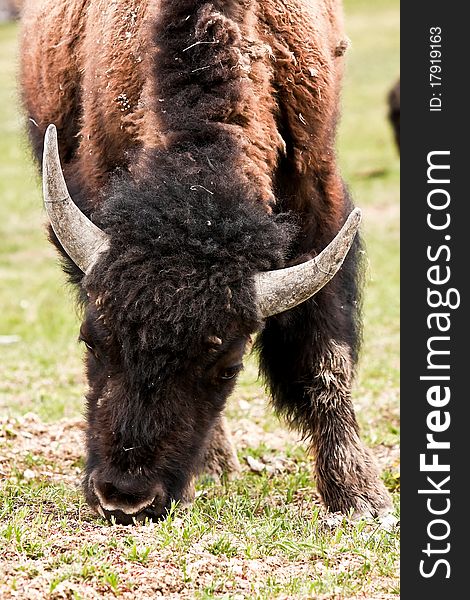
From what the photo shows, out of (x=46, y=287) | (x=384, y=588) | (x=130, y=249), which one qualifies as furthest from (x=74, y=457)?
(x=46, y=287)

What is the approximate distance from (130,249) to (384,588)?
1.97 m

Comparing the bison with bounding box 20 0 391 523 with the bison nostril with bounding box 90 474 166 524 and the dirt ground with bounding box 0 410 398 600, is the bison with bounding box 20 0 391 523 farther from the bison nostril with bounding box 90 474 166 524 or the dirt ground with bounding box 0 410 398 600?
the dirt ground with bounding box 0 410 398 600

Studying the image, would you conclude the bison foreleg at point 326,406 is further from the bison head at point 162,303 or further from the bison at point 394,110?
the bison at point 394,110

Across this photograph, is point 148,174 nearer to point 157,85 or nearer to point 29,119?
point 157,85

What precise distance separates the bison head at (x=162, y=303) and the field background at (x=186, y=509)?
309 mm

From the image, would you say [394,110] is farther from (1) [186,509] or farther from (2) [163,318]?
(2) [163,318]

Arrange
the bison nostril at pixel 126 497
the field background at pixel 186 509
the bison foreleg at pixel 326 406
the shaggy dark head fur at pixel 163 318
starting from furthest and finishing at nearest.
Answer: the bison foreleg at pixel 326 406, the bison nostril at pixel 126 497, the shaggy dark head fur at pixel 163 318, the field background at pixel 186 509

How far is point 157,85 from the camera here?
559 cm

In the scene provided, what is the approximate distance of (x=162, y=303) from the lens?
4914 mm

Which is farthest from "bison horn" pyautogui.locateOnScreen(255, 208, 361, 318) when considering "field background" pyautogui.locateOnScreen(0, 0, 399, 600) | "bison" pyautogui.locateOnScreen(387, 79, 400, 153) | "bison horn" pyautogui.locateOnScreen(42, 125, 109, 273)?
"bison" pyautogui.locateOnScreen(387, 79, 400, 153)

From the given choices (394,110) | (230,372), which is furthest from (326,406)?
(394,110)

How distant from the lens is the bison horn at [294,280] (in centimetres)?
516

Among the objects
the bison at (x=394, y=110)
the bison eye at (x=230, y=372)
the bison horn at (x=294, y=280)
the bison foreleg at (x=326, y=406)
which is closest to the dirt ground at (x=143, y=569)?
the bison eye at (x=230, y=372)

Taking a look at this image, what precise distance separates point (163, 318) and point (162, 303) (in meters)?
0.07
